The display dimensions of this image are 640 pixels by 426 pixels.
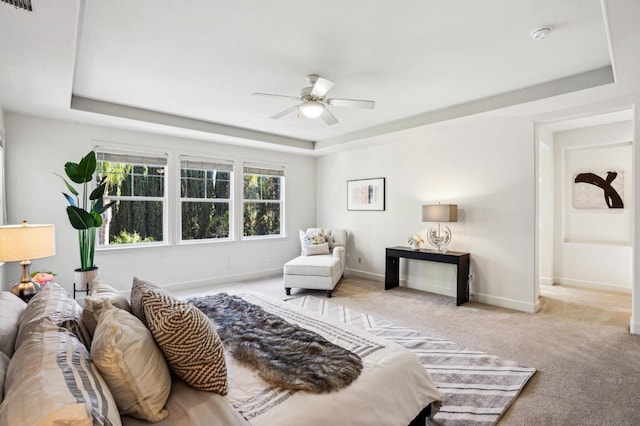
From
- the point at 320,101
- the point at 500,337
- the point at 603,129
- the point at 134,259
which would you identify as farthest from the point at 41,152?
the point at 603,129

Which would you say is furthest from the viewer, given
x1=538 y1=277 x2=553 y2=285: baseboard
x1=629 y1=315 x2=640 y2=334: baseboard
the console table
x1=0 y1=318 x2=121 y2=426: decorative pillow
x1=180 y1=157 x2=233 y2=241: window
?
x1=538 y1=277 x2=553 y2=285: baseboard

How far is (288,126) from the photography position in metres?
5.14

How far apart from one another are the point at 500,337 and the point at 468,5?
9.63ft

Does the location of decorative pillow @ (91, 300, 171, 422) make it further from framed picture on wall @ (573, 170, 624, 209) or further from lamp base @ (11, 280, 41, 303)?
framed picture on wall @ (573, 170, 624, 209)

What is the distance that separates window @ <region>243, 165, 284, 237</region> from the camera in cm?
604


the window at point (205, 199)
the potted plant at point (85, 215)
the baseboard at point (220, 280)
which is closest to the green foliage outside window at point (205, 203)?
the window at point (205, 199)

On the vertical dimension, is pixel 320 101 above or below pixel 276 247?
above

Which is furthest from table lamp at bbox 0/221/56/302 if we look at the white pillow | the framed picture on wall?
the framed picture on wall

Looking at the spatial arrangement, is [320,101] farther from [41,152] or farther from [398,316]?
[41,152]

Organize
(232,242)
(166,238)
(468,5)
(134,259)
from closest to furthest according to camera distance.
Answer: (468,5) → (134,259) → (166,238) → (232,242)

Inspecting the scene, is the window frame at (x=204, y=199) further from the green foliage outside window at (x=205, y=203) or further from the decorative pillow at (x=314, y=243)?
the decorative pillow at (x=314, y=243)

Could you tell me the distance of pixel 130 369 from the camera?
3.71 feet

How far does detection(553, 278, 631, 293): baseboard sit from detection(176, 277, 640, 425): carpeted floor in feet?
0.67

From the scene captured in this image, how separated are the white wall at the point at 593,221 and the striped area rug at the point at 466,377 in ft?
11.9
